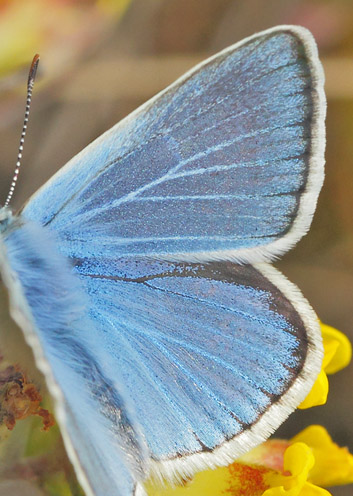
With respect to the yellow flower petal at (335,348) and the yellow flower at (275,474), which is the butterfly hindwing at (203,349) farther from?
the yellow flower petal at (335,348)

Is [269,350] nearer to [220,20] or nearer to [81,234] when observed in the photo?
[81,234]

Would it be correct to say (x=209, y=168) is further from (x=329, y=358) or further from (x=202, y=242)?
(x=329, y=358)

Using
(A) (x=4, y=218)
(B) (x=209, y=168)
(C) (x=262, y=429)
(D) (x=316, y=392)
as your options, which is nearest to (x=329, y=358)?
(D) (x=316, y=392)

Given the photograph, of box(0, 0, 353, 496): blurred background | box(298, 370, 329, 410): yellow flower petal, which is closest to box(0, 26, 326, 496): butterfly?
box(298, 370, 329, 410): yellow flower petal

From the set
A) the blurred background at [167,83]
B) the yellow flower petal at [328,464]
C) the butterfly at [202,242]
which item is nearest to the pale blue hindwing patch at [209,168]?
the butterfly at [202,242]

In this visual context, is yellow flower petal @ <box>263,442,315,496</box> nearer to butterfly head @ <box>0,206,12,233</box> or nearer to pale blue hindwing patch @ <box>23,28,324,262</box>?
pale blue hindwing patch @ <box>23,28,324,262</box>

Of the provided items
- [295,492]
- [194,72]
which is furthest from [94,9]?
[295,492]

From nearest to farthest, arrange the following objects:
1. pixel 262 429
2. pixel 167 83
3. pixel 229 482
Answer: pixel 262 429 → pixel 229 482 → pixel 167 83
